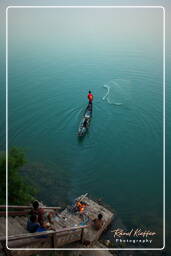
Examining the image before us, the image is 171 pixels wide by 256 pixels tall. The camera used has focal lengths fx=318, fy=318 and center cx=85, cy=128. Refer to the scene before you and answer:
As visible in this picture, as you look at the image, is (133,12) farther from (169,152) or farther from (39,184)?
(39,184)

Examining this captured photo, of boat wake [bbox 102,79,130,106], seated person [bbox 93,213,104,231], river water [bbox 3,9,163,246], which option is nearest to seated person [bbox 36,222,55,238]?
seated person [bbox 93,213,104,231]

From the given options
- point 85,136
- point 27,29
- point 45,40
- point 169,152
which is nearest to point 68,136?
point 85,136

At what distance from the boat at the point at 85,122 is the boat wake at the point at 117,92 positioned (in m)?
2.22

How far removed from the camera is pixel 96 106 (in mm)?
18359

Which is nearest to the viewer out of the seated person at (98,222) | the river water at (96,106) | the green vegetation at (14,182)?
the green vegetation at (14,182)

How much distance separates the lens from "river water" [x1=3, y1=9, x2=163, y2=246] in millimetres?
13289

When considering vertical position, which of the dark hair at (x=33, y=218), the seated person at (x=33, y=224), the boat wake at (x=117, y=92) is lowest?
the seated person at (x=33, y=224)

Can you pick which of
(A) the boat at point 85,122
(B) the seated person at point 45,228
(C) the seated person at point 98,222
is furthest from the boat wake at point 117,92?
(B) the seated person at point 45,228

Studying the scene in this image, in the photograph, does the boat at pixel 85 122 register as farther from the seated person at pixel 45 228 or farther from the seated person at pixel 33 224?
the seated person at pixel 33 224

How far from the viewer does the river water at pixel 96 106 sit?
13289mm

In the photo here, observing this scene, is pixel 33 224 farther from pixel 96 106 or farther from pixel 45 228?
pixel 96 106

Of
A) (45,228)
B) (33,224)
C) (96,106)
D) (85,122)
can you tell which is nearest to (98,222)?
(45,228)

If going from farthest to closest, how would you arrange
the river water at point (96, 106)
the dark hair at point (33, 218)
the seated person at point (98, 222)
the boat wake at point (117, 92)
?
the boat wake at point (117, 92), the river water at point (96, 106), the seated person at point (98, 222), the dark hair at point (33, 218)

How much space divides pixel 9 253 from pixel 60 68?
1708cm
